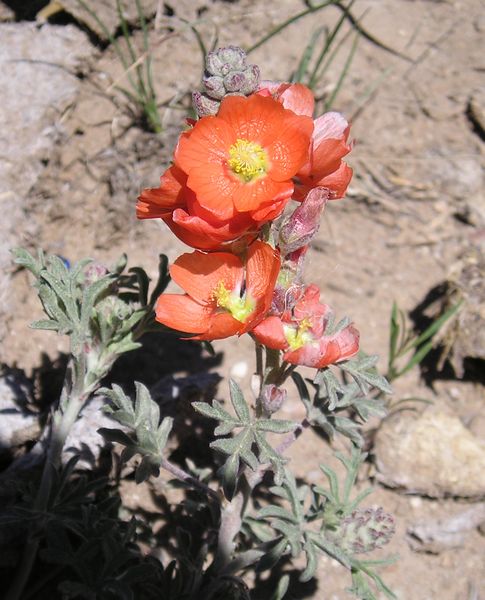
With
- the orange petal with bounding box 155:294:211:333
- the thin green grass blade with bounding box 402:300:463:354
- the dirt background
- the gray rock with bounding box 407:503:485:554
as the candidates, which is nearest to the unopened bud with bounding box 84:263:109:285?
the orange petal with bounding box 155:294:211:333

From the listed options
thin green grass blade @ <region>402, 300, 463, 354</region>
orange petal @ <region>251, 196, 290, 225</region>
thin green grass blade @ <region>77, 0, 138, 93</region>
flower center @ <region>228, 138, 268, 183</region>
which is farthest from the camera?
thin green grass blade @ <region>77, 0, 138, 93</region>

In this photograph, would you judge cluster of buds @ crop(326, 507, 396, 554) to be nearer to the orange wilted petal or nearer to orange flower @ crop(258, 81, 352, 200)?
the orange wilted petal

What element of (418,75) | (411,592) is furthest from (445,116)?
(411,592)

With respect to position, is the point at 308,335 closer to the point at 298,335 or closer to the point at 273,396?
the point at 298,335

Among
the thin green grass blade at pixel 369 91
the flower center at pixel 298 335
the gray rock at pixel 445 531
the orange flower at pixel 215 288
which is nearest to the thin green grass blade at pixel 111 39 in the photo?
the thin green grass blade at pixel 369 91

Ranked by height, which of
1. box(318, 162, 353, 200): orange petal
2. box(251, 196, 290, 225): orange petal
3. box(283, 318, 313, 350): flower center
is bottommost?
box(283, 318, 313, 350): flower center

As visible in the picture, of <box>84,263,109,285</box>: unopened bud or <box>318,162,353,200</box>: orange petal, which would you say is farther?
<box>84,263,109,285</box>: unopened bud

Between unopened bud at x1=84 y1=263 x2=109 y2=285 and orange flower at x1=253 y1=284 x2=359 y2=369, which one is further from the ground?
orange flower at x1=253 y1=284 x2=359 y2=369
